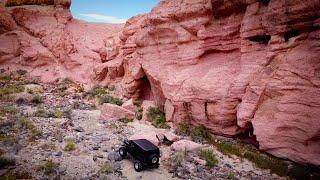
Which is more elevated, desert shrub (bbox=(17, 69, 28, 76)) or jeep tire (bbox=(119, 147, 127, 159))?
desert shrub (bbox=(17, 69, 28, 76))

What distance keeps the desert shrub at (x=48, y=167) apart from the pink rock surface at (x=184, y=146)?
495 cm

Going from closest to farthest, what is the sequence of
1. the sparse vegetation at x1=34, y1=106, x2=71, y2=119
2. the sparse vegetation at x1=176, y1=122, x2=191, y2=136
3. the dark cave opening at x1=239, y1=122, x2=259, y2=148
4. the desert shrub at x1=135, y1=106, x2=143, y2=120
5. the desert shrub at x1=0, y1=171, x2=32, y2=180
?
the desert shrub at x1=0, y1=171, x2=32, y2=180
the dark cave opening at x1=239, y1=122, x2=259, y2=148
the sparse vegetation at x1=176, y1=122, x2=191, y2=136
the sparse vegetation at x1=34, y1=106, x2=71, y2=119
the desert shrub at x1=135, y1=106, x2=143, y2=120

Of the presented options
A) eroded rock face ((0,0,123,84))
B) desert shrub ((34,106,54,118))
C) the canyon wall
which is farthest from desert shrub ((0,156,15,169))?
eroded rock face ((0,0,123,84))

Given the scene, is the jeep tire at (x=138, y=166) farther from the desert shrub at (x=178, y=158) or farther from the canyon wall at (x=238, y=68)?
the canyon wall at (x=238, y=68)

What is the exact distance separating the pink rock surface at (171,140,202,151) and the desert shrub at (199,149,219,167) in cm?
42

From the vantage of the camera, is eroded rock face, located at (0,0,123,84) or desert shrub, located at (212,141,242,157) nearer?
desert shrub, located at (212,141,242,157)

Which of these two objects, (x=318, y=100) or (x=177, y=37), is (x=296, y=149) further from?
(x=177, y=37)

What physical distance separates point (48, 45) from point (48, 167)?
74.3 feet

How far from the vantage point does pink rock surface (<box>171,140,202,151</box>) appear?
12000 mm

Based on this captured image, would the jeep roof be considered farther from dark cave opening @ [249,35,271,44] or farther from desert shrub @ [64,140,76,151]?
dark cave opening @ [249,35,271,44]

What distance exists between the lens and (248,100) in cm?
1227

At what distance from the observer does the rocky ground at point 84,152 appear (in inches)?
373

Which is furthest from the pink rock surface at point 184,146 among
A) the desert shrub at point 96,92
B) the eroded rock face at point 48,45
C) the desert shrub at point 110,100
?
the eroded rock face at point 48,45

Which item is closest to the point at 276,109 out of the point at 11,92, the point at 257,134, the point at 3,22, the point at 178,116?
the point at 257,134
